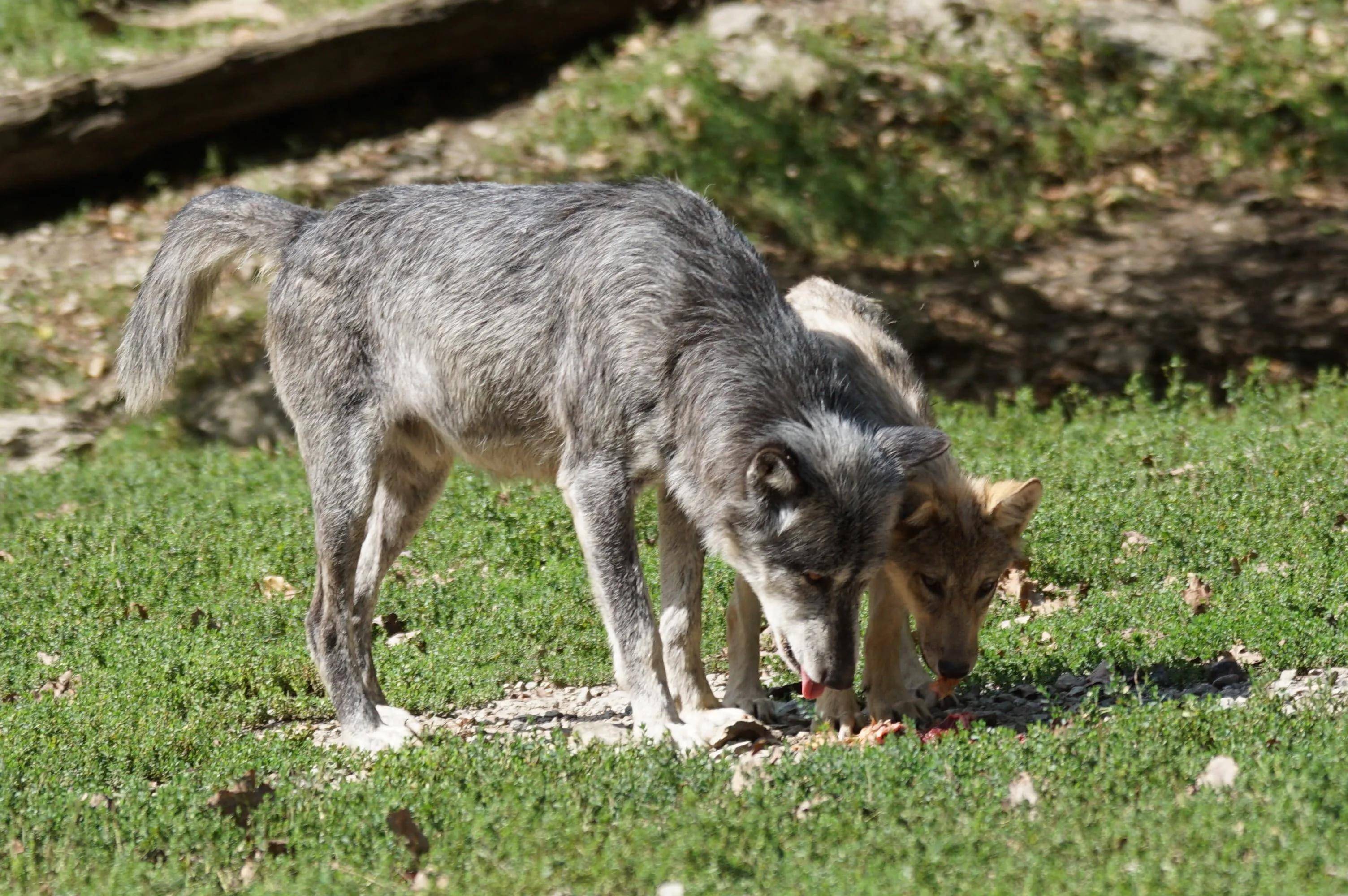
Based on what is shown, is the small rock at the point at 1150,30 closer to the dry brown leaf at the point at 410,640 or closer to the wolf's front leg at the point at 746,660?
the dry brown leaf at the point at 410,640

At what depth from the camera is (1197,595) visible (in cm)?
791

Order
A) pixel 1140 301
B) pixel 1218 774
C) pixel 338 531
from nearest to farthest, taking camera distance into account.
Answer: pixel 1218 774 < pixel 338 531 < pixel 1140 301

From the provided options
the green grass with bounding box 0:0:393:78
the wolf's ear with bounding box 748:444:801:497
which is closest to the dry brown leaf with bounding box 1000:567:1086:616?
the wolf's ear with bounding box 748:444:801:497

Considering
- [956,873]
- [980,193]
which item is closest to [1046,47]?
[980,193]

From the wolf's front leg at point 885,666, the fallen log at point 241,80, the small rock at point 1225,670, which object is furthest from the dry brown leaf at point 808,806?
the fallen log at point 241,80

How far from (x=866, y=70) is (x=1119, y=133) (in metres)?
2.70

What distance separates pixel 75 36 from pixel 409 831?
1380cm

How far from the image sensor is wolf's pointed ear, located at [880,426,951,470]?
6.17 metres

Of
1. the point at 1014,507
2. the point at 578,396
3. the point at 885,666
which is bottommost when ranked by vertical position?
the point at 885,666

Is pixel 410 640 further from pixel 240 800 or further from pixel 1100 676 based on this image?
pixel 1100 676

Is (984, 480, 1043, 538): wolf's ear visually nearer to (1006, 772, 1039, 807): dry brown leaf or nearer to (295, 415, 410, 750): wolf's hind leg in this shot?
(1006, 772, 1039, 807): dry brown leaf

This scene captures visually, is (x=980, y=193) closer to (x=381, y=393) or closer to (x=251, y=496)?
(x=251, y=496)

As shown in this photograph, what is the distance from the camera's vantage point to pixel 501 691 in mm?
7648

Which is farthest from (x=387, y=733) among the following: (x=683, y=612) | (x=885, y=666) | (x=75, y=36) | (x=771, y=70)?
(x=75, y=36)
